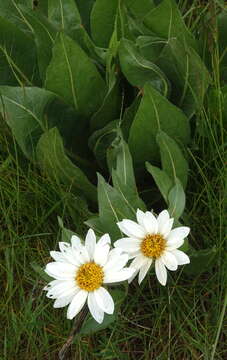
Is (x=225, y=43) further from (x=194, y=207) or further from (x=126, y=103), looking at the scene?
(x=194, y=207)

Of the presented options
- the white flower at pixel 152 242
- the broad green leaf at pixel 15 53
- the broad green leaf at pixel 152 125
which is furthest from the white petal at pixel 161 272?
the broad green leaf at pixel 15 53

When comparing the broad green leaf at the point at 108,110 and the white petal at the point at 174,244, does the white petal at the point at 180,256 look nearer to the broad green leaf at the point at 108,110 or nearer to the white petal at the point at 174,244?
the white petal at the point at 174,244

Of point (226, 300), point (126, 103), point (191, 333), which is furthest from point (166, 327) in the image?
point (126, 103)

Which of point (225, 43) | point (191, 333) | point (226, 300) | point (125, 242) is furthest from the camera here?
point (225, 43)

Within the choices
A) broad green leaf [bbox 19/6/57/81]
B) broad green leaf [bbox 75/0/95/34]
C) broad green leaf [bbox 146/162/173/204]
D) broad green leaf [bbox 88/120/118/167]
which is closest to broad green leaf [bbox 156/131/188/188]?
broad green leaf [bbox 146/162/173/204]

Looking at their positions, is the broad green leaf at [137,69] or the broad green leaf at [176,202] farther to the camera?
the broad green leaf at [137,69]

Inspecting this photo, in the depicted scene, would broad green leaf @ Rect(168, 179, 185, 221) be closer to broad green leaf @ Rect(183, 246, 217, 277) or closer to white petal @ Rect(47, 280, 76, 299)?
broad green leaf @ Rect(183, 246, 217, 277)
